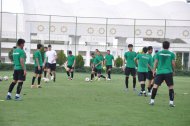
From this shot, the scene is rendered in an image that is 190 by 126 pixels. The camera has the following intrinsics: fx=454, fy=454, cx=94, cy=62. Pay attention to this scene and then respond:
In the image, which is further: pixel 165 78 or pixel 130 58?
pixel 130 58

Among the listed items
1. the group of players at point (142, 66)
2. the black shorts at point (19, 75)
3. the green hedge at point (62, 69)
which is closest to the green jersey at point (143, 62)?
the group of players at point (142, 66)

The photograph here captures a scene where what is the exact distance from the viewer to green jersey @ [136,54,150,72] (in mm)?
16891

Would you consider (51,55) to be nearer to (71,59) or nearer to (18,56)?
(71,59)

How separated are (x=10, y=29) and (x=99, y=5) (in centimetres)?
2411

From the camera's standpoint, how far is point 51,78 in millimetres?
27078

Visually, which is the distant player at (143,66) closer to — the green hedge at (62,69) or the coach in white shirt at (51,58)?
the coach in white shirt at (51,58)

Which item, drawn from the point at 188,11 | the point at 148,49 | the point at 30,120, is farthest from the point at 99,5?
the point at 30,120

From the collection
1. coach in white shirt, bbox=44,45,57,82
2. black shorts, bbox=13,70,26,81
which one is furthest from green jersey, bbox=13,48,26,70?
coach in white shirt, bbox=44,45,57,82

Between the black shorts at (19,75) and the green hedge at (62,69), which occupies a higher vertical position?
the black shorts at (19,75)

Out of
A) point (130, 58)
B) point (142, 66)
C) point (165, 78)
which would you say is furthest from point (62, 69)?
point (165, 78)

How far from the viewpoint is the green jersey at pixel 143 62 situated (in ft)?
55.4

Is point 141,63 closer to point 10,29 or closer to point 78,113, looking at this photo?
point 78,113

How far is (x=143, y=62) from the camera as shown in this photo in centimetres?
1702

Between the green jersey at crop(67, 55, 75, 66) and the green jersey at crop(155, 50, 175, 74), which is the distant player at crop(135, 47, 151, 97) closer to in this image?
the green jersey at crop(155, 50, 175, 74)
